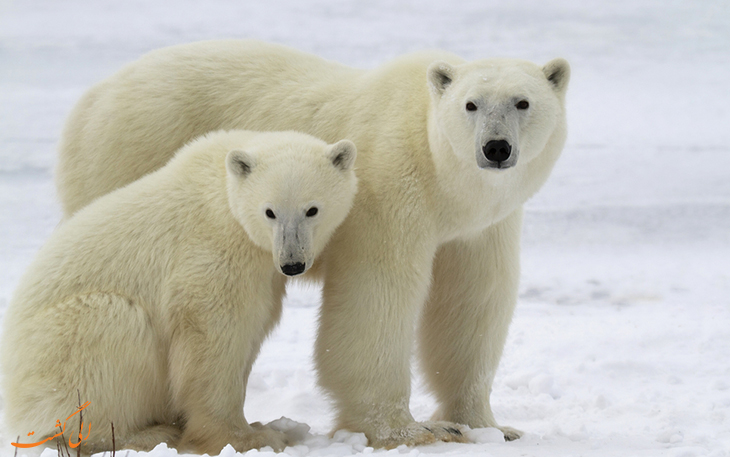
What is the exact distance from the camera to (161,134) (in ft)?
15.9

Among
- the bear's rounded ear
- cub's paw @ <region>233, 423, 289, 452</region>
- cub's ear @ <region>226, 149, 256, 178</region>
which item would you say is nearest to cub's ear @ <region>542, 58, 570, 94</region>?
the bear's rounded ear

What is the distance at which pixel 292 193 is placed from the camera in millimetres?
3799

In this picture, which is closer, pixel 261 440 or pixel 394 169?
pixel 261 440

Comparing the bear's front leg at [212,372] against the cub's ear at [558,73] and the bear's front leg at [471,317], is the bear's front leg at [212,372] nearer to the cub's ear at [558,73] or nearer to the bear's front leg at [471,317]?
the bear's front leg at [471,317]

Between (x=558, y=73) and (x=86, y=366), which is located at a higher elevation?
(x=558, y=73)

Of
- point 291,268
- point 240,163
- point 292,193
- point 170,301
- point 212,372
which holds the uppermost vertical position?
point 240,163

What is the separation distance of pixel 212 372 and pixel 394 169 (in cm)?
134

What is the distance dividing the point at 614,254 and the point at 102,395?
7305 millimetres

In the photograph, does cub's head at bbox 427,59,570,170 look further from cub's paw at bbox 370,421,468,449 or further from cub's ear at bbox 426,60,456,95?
cub's paw at bbox 370,421,468,449

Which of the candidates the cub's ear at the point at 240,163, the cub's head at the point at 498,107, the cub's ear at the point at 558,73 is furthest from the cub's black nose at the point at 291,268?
the cub's ear at the point at 558,73

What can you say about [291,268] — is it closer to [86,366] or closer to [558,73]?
[86,366]

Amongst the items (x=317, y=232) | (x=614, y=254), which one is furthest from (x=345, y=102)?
(x=614, y=254)

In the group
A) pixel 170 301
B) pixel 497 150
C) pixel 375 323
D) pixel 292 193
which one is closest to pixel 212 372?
pixel 170 301

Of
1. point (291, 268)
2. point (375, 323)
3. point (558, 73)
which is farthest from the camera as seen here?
point (375, 323)
